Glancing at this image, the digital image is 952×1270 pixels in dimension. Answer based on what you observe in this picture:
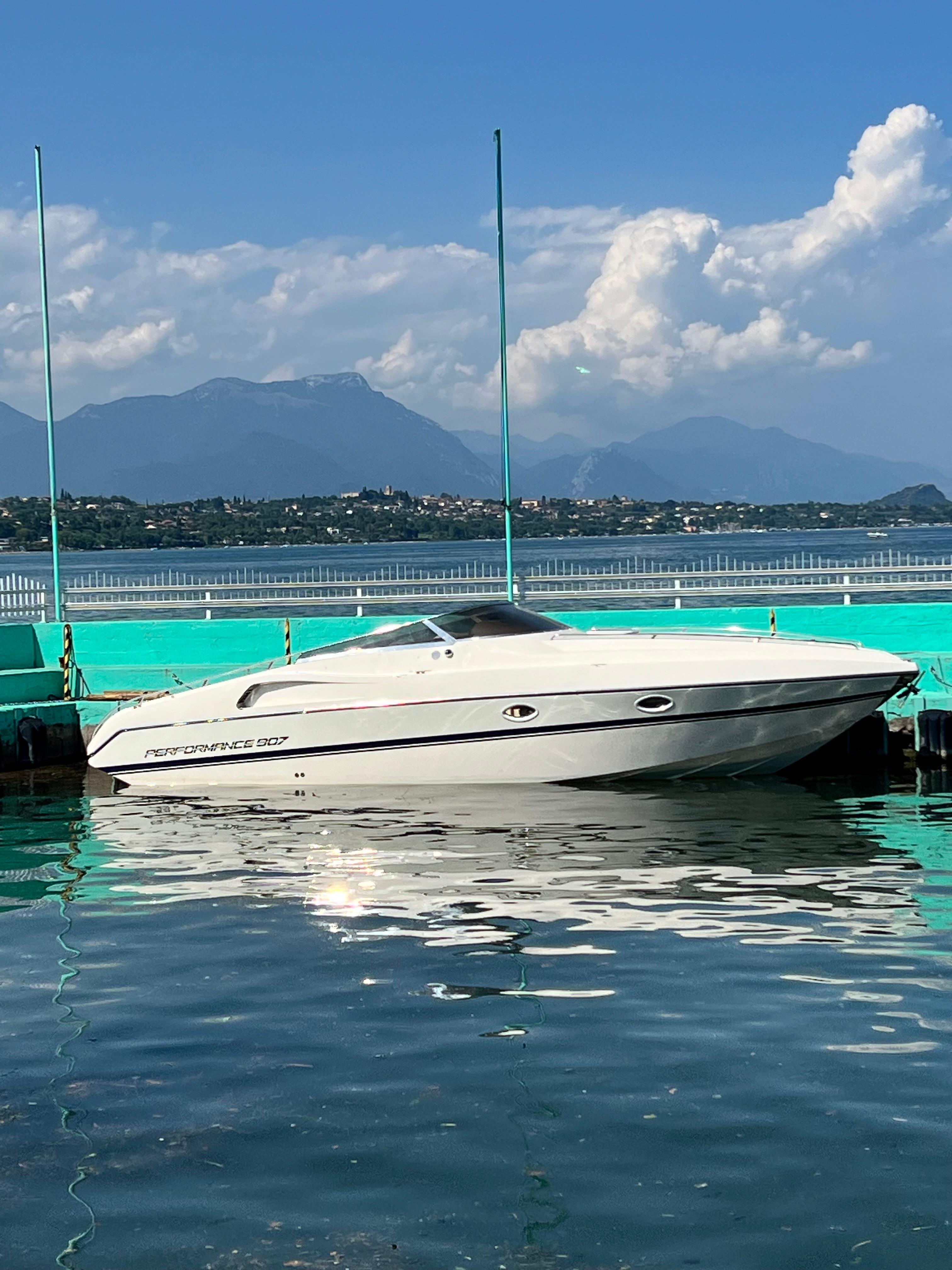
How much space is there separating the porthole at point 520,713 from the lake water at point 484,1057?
2403 millimetres

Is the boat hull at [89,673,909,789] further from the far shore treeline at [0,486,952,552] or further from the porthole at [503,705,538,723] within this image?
the far shore treeline at [0,486,952,552]

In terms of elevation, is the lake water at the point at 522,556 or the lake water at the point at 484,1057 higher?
the lake water at the point at 522,556

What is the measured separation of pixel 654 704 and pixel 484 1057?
723 cm

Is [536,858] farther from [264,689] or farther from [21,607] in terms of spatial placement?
[21,607]

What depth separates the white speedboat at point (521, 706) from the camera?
1270 cm

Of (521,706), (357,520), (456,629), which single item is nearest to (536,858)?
(521,706)

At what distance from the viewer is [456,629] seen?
13.2 m

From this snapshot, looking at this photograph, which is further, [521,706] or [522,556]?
[522,556]

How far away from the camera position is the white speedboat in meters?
12.7

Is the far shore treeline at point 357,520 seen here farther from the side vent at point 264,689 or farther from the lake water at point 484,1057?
the lake water at point 484,1057

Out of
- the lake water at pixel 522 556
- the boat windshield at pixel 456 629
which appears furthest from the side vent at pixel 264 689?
the lake water at pixel 522 556

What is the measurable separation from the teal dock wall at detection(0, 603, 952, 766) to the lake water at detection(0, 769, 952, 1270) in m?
6.28

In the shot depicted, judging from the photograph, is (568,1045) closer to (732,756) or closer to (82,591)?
(732,756)

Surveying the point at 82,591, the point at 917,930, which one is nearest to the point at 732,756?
the point at 917,930
